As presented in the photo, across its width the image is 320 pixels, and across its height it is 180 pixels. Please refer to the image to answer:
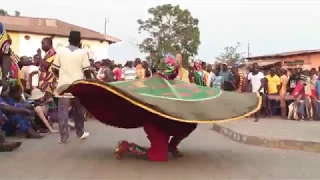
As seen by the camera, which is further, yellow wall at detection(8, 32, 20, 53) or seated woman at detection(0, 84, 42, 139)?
yellow wall at detection(8, 32, 20, 53)

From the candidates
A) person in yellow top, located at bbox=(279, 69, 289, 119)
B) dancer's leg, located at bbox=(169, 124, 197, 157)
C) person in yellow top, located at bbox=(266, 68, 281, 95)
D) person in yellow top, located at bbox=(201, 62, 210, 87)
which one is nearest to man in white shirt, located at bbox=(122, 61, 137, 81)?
person in yellow top, located at bbox=(201, 62, 210, 87)

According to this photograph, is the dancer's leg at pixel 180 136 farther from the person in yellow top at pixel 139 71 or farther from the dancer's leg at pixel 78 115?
the person in yellow top at pixel 139 71

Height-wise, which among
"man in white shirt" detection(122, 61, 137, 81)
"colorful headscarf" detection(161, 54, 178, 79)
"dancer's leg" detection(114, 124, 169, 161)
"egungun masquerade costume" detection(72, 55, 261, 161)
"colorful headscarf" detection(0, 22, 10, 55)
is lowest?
"dancer's leg" detection(114, 124, 169, 161)

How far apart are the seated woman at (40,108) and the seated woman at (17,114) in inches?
21.0

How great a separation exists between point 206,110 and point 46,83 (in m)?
4.93

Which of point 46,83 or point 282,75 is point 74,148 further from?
point 282,75

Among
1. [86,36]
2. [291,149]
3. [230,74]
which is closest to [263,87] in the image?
[230,74]

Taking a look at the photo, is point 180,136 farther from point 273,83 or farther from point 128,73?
point 273,83

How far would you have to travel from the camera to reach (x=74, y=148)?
29.5 ft

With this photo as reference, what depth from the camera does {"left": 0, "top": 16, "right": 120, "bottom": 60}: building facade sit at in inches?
1779

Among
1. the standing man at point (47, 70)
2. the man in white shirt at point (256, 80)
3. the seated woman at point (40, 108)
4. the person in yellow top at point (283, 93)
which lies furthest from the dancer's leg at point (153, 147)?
the person in yellow top at point (283, 93)

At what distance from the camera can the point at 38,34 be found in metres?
46.1

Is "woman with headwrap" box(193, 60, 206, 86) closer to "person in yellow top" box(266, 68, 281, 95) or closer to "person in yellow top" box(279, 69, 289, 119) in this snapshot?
"person in yellow top" box(266, 68, 281, 95)

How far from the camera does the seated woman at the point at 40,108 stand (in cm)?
1161
